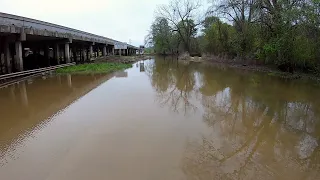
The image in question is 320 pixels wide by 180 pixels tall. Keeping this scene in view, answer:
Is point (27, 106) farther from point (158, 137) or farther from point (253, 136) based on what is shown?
A: point (253, 136)

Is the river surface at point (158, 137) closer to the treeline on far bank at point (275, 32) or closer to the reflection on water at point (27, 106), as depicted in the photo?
the reflection on water at point (27, 106)

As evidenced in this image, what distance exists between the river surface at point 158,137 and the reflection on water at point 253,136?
0.02 meters

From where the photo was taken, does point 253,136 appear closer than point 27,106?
Yes

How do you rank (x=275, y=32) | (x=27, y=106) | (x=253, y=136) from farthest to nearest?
(x=275, y=32) < (x=27, y=106) < (x=253, y=136)

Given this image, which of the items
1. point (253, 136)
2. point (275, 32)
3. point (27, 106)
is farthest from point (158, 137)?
point (275, 32)

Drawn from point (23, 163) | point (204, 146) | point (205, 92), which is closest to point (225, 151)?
point (204, 146)

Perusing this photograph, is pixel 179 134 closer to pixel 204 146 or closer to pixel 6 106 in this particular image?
pixel 204 146

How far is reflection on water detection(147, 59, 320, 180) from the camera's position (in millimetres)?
5547

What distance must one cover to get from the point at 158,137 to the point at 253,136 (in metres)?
2.65

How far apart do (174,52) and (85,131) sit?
74.8 meters

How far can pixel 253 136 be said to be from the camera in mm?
7547

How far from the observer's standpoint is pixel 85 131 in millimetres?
7871

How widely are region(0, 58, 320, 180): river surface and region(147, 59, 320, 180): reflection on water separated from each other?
0.02m

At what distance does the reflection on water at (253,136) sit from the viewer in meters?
5.55
